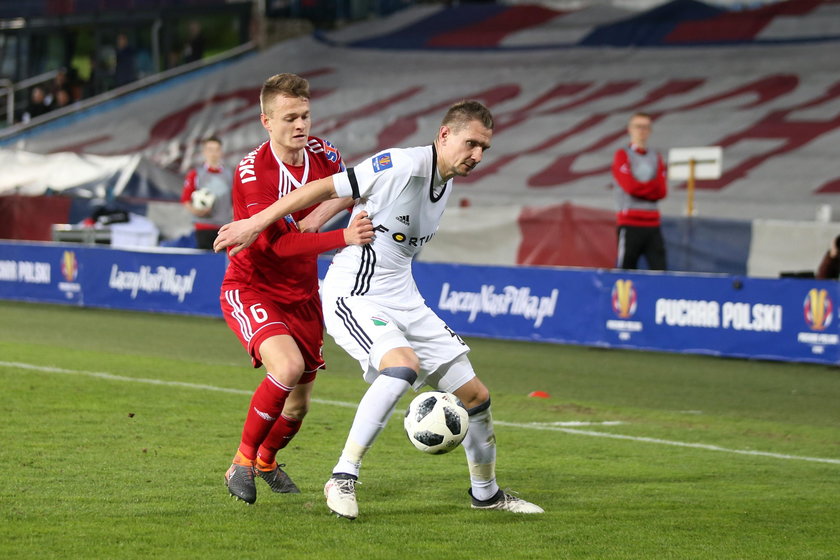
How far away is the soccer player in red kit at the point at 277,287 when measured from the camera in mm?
6324

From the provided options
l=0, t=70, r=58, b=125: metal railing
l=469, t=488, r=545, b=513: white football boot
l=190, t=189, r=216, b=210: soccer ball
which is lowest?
l=0, t=70, r=58, b=125: metal railing

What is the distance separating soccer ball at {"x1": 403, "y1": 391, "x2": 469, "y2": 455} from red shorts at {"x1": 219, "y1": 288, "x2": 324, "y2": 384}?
0.70 meters

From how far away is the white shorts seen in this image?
20.4ft

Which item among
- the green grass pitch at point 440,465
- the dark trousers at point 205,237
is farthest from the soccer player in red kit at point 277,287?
the dark trousers at point 205,237

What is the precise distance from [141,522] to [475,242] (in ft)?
42.8

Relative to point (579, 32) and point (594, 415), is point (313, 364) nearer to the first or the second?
point (594, 415)

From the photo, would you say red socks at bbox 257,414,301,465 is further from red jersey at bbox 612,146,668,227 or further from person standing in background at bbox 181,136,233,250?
person standing in background at bbox 181,136,233,250

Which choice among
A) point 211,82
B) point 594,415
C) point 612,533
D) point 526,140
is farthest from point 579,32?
point 612,533

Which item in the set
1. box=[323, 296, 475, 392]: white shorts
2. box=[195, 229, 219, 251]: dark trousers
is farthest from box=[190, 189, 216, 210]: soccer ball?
box=[323, 296, 475, 392]: white shorts

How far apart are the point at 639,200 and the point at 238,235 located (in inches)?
374

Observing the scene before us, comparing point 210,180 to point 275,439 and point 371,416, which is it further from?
point 371,416

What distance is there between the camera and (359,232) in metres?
5.98

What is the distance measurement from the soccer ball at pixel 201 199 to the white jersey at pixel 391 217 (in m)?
10.3

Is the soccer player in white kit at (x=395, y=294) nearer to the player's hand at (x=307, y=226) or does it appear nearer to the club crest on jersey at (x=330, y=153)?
the player's hand at (x=307, y=226)
